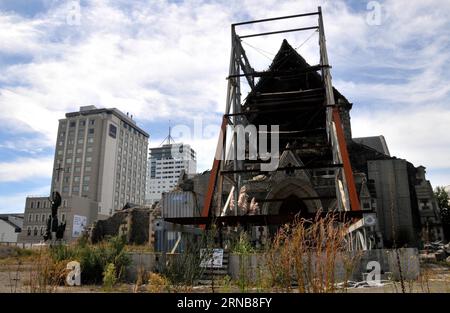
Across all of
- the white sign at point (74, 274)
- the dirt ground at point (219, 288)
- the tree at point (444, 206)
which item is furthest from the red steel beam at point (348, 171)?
the tree at point (444, 206)

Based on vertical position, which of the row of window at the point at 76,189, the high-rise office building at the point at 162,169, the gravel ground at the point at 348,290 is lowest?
the gravel ground at the point at 348,290

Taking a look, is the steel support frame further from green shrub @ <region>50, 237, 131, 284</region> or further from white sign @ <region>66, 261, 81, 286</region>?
white sign @ <region>66, 261, 81, 286</region>

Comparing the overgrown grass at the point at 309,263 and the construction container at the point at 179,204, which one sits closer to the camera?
the overgrown grass at the point at 309,263

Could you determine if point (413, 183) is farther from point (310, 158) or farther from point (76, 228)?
point (76, 228)

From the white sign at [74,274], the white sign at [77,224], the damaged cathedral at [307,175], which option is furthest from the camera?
the white sign at [77,224]

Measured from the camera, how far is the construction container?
25.0 metres

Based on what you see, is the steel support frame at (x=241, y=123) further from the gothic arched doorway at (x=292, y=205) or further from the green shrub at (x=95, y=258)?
the gothic arched doorway at (x=292, y=205)

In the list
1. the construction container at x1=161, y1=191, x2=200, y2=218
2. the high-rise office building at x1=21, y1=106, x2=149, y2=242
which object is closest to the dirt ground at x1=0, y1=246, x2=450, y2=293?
the construction container at x1=161, y1=191, x2=200, y2=218

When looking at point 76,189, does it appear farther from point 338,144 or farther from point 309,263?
point 309,263

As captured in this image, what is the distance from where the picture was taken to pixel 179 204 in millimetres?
25594

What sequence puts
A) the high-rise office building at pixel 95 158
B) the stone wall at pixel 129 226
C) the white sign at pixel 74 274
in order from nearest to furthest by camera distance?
the white sign at pixel 74 274, the stone wall at pixel 129 226, the high-rise office building at pixel 95 158

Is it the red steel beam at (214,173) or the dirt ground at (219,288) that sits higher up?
the red steel beam at (214,173)

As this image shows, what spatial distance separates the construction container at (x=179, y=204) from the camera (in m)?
25.0
